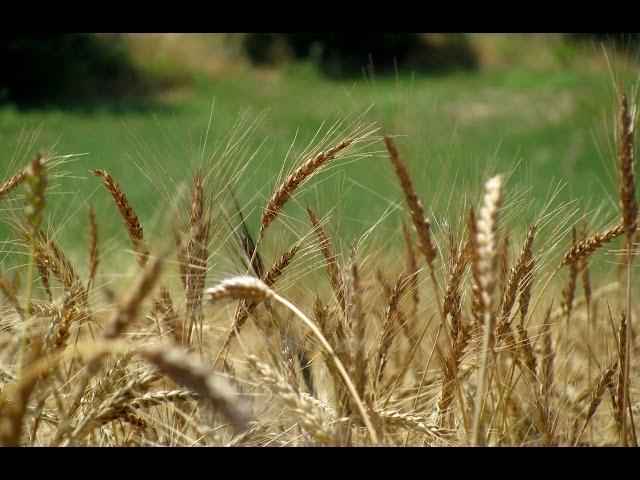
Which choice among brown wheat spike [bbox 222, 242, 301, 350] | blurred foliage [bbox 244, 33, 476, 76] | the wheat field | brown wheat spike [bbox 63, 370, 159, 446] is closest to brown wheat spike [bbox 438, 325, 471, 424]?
the wheat field

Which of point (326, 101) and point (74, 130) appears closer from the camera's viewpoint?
point (74, 130)

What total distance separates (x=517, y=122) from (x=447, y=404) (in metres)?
8.64

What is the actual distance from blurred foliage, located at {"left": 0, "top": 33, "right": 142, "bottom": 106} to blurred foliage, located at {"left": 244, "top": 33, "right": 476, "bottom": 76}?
290 cm

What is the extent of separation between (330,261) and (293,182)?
114mm

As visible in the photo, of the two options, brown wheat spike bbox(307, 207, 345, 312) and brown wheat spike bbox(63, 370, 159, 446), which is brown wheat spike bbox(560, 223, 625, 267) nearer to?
brown wheat spike bbox(307, 207, 345, 312)

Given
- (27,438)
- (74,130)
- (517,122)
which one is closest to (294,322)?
(27,438)

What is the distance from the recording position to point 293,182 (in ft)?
3.21

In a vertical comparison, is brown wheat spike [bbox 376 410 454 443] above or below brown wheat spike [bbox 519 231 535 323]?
below

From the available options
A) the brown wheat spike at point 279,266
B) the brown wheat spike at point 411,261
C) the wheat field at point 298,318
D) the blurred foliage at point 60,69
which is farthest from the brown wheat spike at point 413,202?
the blurred foliage at point 60,69

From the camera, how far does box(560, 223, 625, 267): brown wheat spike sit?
103 cm

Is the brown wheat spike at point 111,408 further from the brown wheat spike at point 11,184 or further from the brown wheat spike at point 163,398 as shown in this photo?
the brown wheat spike at point 11,184
